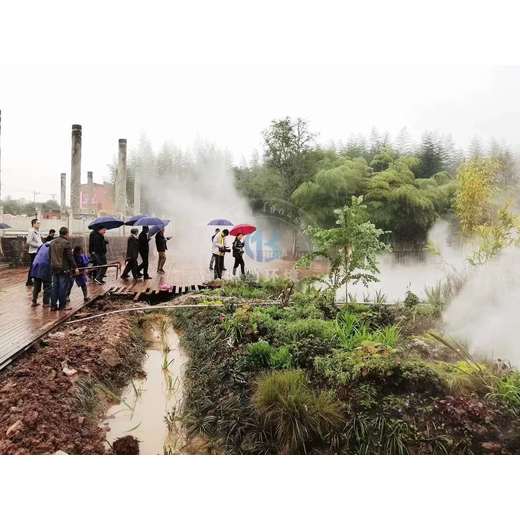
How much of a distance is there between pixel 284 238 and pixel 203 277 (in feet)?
2.61

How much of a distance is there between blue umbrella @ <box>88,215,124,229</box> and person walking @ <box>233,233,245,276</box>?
3.18ft

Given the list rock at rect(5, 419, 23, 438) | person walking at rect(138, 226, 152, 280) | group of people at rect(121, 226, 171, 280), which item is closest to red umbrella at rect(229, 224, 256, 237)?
group of people at rect(121, 226, 171, 280)

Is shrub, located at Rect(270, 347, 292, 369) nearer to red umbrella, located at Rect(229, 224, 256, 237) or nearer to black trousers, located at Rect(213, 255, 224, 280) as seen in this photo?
black trousers, located at Rect(213, 255, 224, 280)

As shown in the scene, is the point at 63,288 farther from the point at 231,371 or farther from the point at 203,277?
the point at 231,371

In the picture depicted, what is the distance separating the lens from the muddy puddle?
10.9 ft


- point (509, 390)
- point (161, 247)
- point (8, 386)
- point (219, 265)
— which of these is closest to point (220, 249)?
point (219, 265)

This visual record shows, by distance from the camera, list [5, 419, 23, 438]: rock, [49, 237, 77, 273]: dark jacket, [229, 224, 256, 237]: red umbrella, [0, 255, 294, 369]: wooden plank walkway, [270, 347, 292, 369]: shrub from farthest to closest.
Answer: [49, 237, 77, 273]: dark jacket
[229, 224, 256, 237]: red umbrella
[0, 255, 294, 369]: wooden plank walkway
[270, 347, 292, 369]: shrub
[5, 419, 23, 438]: rock

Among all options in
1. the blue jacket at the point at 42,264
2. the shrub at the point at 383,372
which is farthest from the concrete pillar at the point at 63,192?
the shrub at the point at 383,372

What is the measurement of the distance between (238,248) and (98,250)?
122 cm

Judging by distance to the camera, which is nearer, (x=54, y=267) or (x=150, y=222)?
(x=150, y=222)

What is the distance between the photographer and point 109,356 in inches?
150

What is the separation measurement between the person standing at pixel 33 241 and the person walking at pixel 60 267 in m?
0.12

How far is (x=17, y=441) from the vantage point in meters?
3.03

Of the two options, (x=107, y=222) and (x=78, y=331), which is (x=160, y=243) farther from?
(x=78, y=331)
